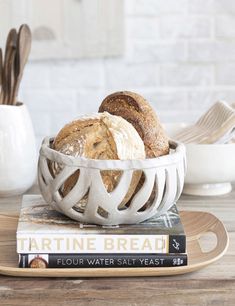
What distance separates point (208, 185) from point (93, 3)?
1.19 m

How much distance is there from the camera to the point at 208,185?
1529 millimetres

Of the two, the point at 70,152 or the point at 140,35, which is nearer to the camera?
the point at 70,152

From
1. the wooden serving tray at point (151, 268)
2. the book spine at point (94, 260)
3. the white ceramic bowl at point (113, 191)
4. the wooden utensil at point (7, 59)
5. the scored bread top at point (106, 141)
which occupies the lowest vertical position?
the wooden serving tray at point (151, 268)

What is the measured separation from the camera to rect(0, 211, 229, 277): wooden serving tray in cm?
102

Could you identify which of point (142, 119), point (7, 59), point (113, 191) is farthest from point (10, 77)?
point (113, 191)

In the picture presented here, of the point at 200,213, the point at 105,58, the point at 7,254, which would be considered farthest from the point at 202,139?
the point at 105,58

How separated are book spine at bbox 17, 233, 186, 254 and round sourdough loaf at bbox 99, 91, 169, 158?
156 millimetres

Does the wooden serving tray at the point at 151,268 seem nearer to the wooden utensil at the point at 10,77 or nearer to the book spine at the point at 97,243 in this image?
the book spine at the point at 97,243

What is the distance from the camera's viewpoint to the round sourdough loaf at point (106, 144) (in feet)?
3.44

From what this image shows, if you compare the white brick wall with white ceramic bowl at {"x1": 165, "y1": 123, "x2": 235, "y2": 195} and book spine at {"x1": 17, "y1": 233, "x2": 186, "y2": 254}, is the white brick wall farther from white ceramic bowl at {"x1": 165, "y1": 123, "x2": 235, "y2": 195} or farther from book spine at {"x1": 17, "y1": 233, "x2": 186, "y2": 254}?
book spine at {"x1": 17, "y1": 233, "x2": 186, "y2": 254}

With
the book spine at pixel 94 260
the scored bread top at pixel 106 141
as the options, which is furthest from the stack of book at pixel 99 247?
the scored bread top at pixel 106 141

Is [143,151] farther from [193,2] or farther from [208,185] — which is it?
[193,2]

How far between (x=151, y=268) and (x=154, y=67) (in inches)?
64.4

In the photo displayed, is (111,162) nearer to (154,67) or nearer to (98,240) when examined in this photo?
(98,240)
